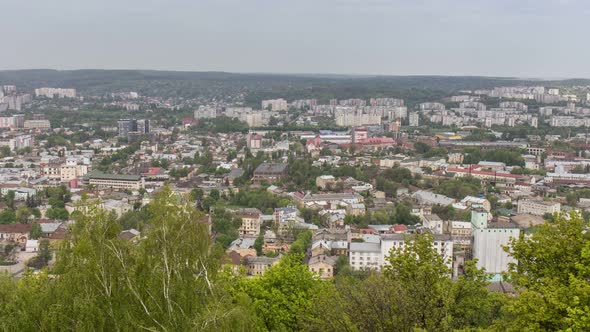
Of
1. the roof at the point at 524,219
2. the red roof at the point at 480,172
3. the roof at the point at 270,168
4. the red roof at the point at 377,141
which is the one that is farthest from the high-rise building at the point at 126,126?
the roof at the point at 524,219

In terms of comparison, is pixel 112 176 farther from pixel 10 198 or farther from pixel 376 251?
pixel 376 251

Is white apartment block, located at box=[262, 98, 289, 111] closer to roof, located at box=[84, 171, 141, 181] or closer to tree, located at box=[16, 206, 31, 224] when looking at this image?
roof, located at box=[84, 171, 141, 181]

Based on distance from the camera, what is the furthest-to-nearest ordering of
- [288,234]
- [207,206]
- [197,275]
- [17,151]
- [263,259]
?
[17,151] → [207,206] → [288,234] → [263,259] → [197,275]

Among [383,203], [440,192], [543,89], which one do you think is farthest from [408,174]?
[543,89]

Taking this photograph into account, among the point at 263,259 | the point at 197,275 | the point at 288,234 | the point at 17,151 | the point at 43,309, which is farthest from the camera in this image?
the point at 17,151

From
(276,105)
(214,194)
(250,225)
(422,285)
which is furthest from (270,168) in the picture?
(276,105)

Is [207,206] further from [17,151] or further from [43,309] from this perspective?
[17,151]
